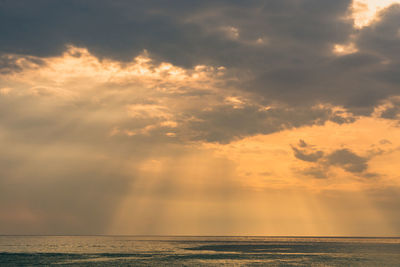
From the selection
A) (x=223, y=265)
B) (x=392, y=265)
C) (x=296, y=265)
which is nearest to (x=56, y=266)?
(x=223, y=265)

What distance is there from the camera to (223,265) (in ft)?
229

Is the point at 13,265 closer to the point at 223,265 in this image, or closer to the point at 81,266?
the point at 81,266

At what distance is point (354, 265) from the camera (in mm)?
70688

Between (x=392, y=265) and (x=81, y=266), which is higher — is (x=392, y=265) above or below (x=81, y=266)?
above

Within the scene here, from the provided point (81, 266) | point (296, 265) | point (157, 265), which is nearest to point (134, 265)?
point (157, 265)

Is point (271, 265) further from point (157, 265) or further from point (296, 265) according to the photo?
point (157, 265)

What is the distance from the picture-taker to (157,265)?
68375mm

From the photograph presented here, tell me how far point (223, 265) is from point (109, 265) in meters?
18.5

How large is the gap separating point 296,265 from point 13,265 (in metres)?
45.9

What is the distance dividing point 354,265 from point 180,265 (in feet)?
95.6

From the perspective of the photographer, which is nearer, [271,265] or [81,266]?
[81,266]

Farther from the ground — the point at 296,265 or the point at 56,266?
the point at 296,265

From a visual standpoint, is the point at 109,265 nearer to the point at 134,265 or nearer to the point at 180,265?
the point at 134,265

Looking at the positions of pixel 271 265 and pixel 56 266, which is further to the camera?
pixel 271 265
